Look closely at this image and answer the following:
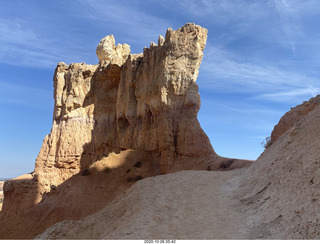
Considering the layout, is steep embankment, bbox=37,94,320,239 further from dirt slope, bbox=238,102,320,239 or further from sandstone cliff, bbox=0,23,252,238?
sandstone cliff, bbox=0,23,252,238

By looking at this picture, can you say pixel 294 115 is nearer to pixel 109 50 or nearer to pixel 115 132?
pixel 115 132

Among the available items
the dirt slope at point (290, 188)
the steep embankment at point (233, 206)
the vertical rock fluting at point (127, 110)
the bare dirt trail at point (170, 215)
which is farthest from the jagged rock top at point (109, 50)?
the dirt slope at point (290, 188)

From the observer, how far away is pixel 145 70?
24031 millimetres

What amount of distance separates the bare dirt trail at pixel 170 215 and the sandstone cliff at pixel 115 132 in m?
7.19

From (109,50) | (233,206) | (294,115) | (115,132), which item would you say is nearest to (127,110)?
(115,132)

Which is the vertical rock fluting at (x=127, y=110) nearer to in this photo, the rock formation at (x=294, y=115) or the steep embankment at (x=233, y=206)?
the rock formation at (x=294, y=115)

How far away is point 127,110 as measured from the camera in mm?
26188

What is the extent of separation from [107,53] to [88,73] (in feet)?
11.7

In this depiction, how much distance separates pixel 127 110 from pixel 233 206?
19.4 m

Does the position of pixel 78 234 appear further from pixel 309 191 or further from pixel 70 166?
pixel 70 166

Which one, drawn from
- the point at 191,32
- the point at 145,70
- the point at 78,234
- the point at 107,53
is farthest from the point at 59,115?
the point at 78,234

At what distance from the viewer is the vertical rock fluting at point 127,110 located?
20.5 meters

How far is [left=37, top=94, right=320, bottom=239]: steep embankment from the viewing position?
574 cm

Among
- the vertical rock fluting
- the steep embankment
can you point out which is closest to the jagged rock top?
the vertical rock fluting
